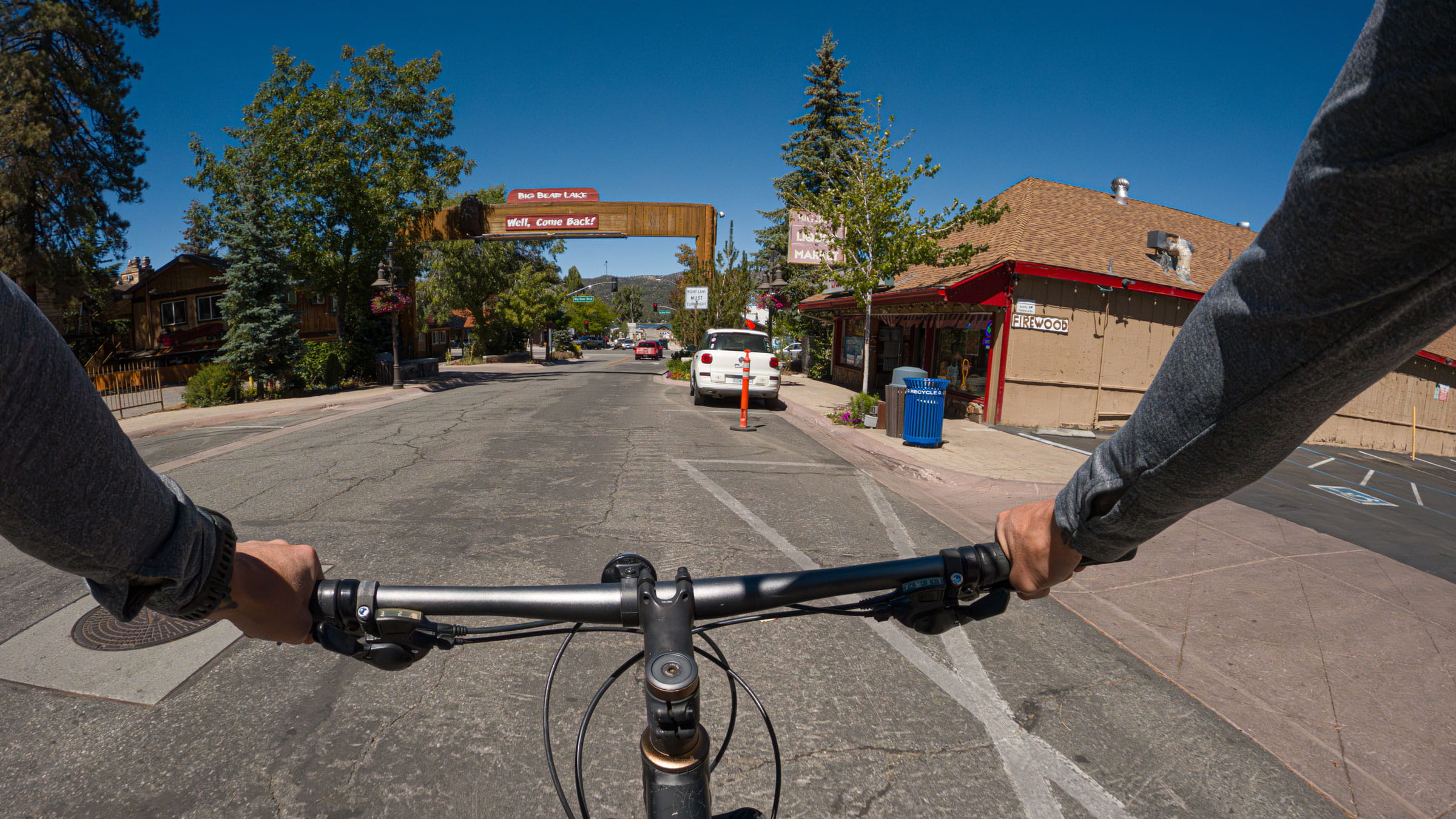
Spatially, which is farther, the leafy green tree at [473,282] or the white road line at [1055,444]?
the leafy green tree at [473,282]

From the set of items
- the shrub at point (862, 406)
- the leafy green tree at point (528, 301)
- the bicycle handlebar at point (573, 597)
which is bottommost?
the shrub at point (862, 406)

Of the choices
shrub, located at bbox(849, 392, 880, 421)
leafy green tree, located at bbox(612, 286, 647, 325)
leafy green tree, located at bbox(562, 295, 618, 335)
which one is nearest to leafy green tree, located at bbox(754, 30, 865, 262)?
shrub, located at bbox(849, 392, 880, 421)

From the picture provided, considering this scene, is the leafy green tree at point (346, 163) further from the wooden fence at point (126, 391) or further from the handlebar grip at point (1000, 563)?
the handlebar grip at point (1000, 563)

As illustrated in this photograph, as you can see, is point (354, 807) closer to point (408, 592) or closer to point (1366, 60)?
point (408, 592)

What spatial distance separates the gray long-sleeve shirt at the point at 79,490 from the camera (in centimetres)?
78

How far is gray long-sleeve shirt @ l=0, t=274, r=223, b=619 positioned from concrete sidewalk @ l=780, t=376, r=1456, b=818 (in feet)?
12.2

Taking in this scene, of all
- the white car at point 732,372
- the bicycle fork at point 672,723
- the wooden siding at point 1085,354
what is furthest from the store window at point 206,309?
the bicycle fork at point 672,723

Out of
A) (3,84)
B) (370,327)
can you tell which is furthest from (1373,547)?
(3,84)

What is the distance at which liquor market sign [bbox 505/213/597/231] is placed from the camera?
86.9 feet

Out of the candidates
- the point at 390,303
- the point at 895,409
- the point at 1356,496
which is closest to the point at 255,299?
the point at 390,303

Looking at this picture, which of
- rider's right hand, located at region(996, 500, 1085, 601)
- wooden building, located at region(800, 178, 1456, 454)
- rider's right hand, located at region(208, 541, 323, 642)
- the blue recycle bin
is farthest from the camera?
wooden building, located at region(800, 178, 1456, 454)

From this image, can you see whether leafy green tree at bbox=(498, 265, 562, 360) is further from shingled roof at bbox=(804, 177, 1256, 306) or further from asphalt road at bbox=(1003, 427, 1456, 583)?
asphalt road at bbox=(1003, 427, 1456, 583)

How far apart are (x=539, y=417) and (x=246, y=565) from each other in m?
13.2

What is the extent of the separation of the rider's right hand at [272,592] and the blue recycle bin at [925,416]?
10.9 m
